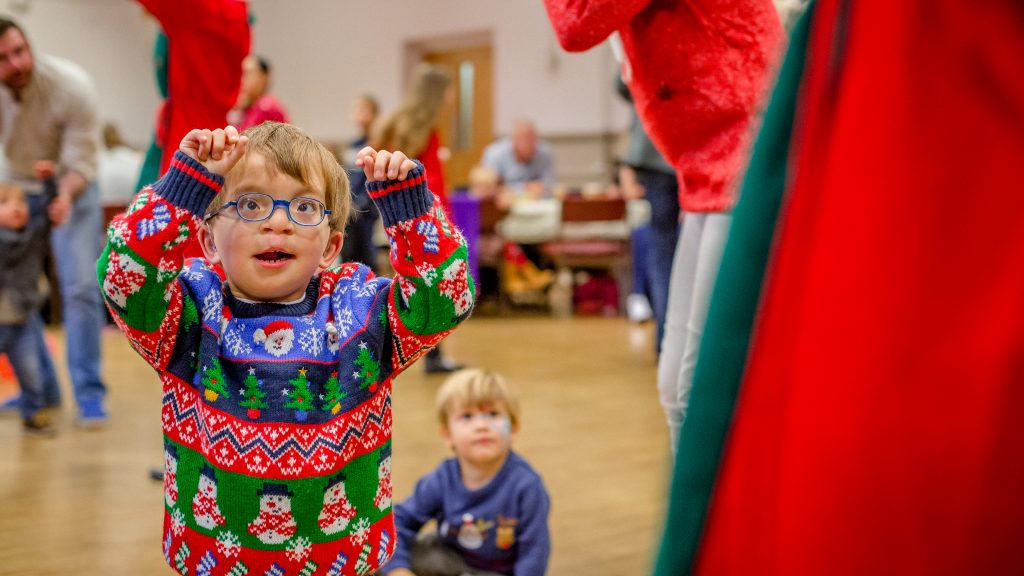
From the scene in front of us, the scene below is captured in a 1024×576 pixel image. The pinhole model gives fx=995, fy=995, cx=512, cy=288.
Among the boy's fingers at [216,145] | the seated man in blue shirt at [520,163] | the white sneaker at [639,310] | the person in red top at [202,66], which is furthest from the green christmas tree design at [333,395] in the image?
the seated man in blue shirt at [520,163]

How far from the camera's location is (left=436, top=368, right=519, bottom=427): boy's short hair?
2064mm

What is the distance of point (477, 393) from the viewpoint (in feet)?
6.77

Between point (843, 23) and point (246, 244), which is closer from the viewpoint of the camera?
point (843, 23)

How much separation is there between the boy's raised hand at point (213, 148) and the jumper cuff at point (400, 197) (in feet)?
0.57

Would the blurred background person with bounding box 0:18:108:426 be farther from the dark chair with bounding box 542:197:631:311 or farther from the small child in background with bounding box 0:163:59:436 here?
the dark chair with bounding box 542:197:631:311

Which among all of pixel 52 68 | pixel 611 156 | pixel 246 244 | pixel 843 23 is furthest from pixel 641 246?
pixel 843 23

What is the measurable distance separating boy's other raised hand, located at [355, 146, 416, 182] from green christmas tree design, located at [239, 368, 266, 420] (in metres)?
0.30

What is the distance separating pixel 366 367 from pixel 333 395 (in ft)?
0.18

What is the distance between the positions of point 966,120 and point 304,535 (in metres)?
0.94

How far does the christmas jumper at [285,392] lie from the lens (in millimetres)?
1238

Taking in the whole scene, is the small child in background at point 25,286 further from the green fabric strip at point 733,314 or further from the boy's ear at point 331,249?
the green fabric strip at point 733,314

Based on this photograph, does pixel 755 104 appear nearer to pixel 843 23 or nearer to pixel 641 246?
pixel 843 23

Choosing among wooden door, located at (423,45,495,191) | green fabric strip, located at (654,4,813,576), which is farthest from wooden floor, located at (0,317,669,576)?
wooden door, located at (423,45,495,191)

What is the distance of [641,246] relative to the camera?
7.39 meters
